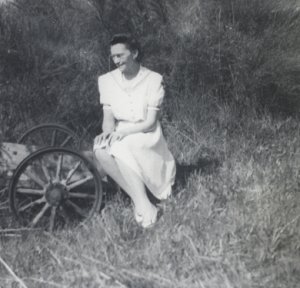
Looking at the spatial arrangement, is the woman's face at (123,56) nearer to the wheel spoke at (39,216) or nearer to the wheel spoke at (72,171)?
the wheel spoke at (72,171)

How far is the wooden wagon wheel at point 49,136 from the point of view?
4242 millimetres

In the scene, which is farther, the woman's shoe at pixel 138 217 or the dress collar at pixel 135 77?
the dress collar at pixel 135 77

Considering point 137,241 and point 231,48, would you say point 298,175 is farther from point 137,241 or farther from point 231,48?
point 231,48

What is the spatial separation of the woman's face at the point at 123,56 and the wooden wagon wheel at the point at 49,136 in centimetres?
79

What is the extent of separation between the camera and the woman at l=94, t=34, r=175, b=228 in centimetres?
364

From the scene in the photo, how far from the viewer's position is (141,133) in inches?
147

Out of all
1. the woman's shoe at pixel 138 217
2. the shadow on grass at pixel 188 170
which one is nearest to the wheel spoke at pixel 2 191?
the woman's shoe at pixel 138 217

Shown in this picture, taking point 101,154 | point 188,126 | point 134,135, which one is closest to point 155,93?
point 134,135

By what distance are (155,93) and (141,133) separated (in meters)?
0.31

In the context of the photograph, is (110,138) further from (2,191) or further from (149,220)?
(2,191)

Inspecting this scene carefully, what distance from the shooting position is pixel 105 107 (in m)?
3.96

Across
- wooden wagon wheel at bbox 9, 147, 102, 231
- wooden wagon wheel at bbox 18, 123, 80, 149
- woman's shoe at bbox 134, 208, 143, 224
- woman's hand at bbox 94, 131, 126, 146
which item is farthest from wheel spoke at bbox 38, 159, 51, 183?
wooden wagon wheel at bbox 18, 123, 80, 149

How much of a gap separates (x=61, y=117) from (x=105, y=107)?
3.90 ft

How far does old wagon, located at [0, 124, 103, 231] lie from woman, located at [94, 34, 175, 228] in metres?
0.24
